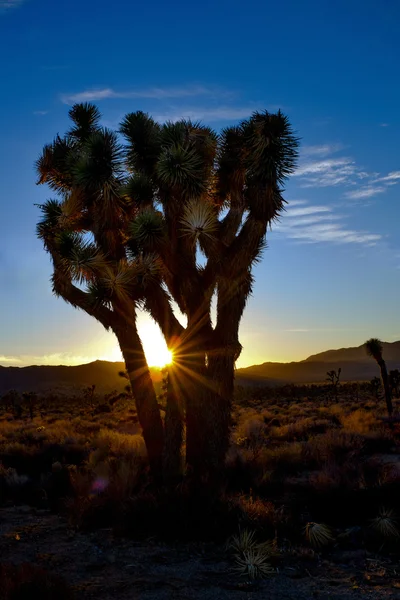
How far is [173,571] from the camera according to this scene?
733 cm

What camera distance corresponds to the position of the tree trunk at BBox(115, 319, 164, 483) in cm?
1170

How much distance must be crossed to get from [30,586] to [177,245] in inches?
277

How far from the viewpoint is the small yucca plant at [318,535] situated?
8.20m

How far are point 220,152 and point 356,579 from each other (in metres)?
8.92

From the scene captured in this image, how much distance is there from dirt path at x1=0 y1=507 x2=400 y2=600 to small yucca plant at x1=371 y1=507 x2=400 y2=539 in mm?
676

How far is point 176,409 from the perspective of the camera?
1115cm

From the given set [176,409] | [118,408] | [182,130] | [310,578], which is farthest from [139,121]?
[118,408]

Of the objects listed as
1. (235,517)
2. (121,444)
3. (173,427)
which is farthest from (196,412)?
(121,444)

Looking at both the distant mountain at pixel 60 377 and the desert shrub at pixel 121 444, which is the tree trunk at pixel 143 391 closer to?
the desert shrub at pixel 121 444

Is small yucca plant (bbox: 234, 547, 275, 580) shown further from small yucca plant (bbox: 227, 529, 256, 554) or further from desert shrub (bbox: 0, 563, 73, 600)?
desert shrub (bbox: 0, 563, 73, 600)

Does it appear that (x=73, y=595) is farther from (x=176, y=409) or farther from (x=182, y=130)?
(x=182, y=130)

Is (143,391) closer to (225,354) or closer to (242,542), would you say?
(225,354)

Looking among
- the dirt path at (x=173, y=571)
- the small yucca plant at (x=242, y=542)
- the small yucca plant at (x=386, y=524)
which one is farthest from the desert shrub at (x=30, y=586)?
the small yucca plant at (x=386, y=524)

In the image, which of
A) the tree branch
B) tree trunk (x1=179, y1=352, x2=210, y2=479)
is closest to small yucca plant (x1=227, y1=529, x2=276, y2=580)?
tree trunk (x1=179, y1=352, x2=210, y2=479)
